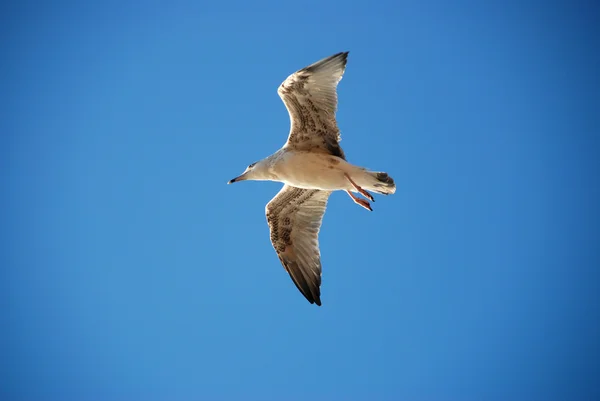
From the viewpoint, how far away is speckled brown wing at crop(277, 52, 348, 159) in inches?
366

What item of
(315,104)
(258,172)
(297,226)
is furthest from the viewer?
(297,226)

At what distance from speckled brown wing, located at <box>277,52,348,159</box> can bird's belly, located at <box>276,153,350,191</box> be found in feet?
→ 0.53

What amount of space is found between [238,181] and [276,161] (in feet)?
2.73

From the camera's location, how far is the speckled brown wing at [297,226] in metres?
10.7

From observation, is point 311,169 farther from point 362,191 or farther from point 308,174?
point 362,191

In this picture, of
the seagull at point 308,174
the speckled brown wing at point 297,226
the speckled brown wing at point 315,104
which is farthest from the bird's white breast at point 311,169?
the speckled brown wing at point 297,226

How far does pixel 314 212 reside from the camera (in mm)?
10961

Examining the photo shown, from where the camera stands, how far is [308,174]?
389 inches

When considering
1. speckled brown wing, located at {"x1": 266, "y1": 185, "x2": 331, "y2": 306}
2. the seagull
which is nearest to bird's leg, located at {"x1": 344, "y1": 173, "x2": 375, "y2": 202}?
the seagull

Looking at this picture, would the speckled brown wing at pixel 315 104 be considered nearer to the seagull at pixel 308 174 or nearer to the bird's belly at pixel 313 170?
the seagull at pixel 308 174

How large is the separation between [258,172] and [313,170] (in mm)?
931

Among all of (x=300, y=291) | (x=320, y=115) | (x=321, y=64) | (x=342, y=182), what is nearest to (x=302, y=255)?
(x=300, y=291)

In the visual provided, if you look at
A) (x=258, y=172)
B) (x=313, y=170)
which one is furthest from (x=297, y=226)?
(x=313, y=170)

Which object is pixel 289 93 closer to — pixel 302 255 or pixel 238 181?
pixel 238 181
